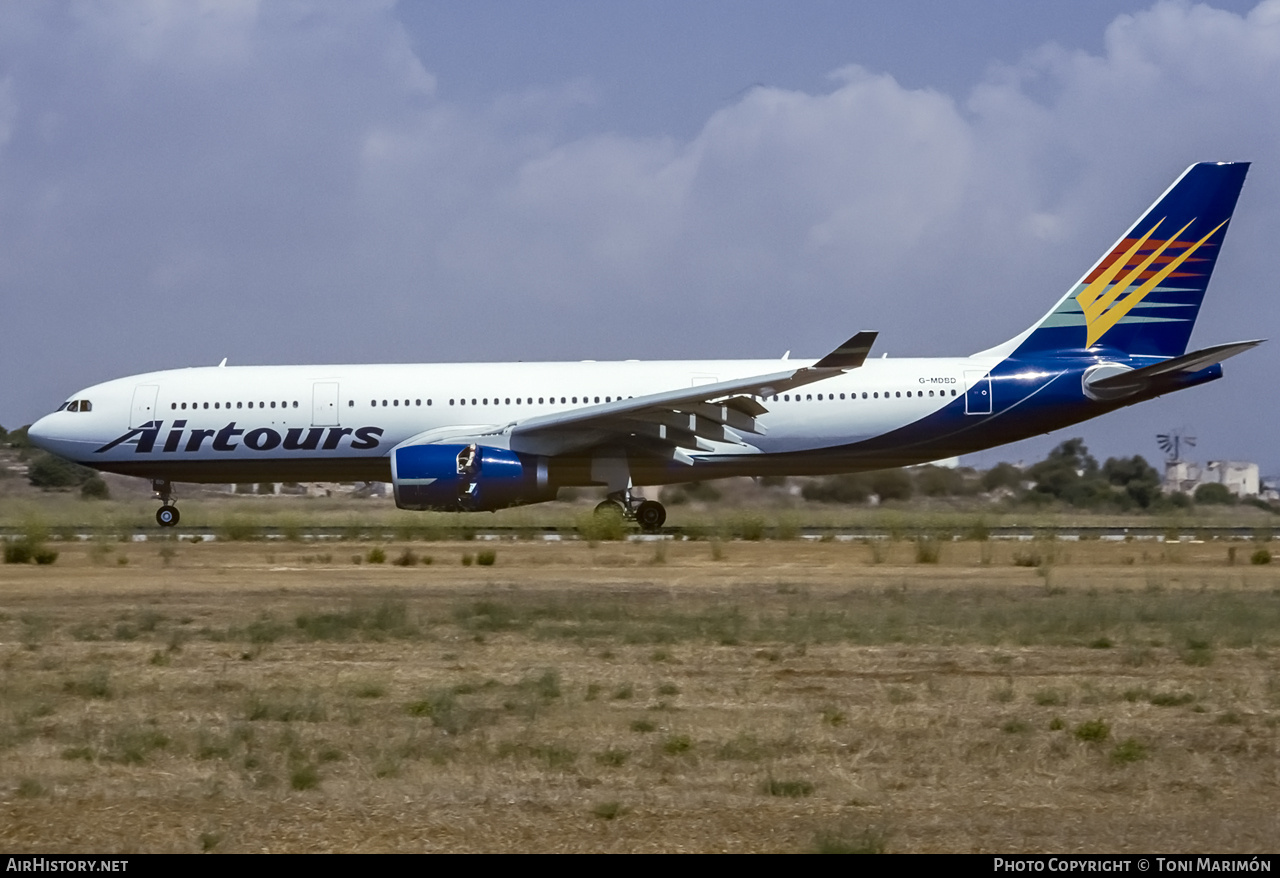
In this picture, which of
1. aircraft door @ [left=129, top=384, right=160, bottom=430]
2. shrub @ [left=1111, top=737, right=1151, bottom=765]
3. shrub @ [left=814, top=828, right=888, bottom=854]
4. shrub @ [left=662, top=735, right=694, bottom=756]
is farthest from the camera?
aircraft door @ [left=129, top=384, right=160, bottom=430]

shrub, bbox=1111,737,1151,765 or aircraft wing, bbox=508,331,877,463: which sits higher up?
aircraft wing, bbox=508,331,877,463

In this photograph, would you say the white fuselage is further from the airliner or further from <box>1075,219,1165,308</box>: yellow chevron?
<box>1075,219,1165,308</box>: yellow chevron

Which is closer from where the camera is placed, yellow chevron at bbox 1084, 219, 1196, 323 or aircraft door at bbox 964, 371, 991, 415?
aircraft door at bbox 964, 371, 991, 415

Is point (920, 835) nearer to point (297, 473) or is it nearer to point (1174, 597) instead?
point (1174, 597)

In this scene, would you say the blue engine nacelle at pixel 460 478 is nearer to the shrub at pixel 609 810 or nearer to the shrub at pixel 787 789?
the shrub at pixel 787 789

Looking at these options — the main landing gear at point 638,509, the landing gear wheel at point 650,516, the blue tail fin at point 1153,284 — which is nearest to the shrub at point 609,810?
the main landing gear at point 638,509

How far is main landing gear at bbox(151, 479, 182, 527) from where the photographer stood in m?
27.6

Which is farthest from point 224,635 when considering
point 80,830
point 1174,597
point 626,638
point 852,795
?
point 1174,597

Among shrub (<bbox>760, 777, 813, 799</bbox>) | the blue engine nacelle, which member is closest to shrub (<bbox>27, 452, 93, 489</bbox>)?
the blue engine nacelle

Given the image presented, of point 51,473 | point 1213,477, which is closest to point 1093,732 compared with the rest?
point 51,473

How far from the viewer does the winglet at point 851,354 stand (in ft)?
72.9

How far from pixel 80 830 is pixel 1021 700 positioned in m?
5.81

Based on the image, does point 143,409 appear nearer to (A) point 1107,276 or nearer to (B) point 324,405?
(B) point 324,405

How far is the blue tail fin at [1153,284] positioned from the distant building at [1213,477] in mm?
14579
